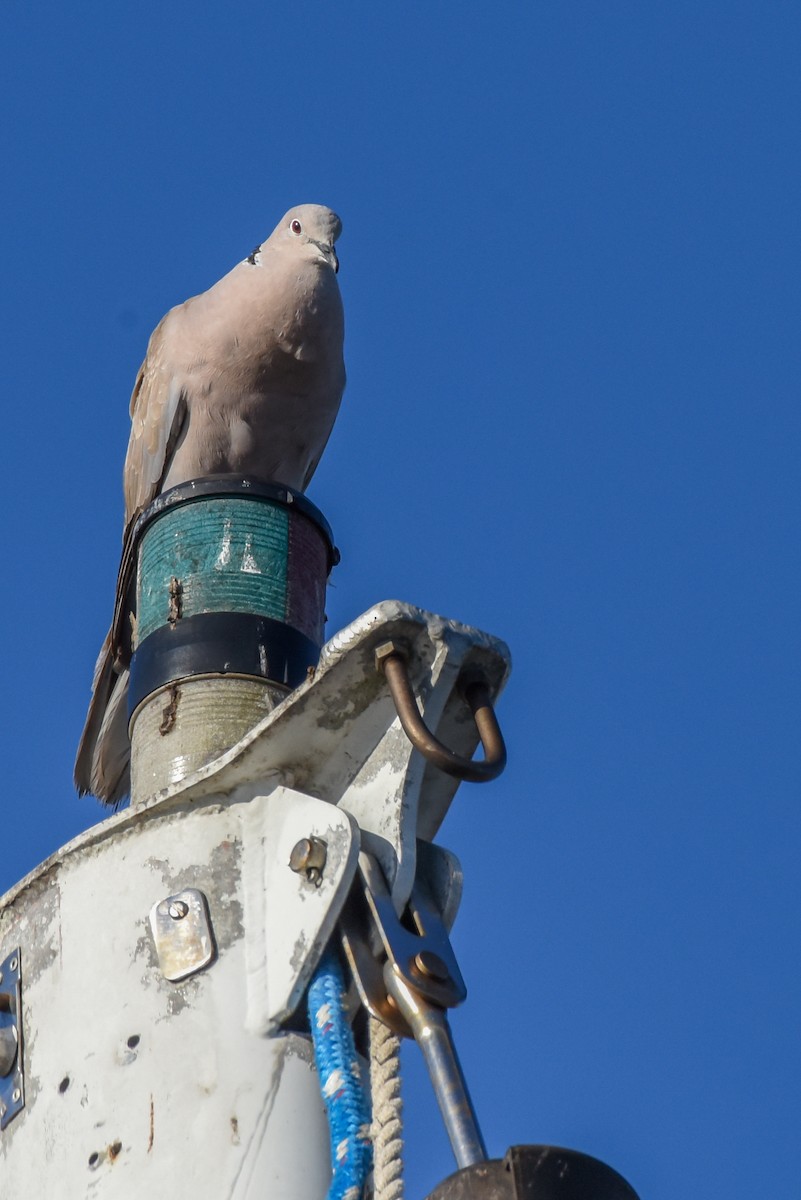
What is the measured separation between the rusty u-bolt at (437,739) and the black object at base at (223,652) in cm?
60

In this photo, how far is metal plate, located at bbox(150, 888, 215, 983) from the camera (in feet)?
7.94

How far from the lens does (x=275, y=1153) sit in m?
2.30

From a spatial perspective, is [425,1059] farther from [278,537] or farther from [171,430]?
[171,430]

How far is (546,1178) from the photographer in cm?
183

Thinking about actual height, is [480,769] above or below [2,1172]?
above

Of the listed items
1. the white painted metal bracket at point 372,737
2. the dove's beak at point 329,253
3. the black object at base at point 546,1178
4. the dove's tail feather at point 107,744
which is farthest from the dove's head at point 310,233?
the black object at base at point 546,1178

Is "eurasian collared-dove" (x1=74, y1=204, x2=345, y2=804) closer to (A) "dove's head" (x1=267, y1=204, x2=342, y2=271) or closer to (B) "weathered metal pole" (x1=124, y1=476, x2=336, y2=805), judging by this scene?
(A) "dove's head" (x1=267, y1=204, x2=342, y2=271)

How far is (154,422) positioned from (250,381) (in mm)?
365

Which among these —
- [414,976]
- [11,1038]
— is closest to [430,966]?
[414,976]

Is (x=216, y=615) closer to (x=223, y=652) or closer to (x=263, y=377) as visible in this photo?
(x=223, y=652)

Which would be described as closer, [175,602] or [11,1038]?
[11,1038]

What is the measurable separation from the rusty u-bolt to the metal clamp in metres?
0.22

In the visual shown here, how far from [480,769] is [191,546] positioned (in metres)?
1.13

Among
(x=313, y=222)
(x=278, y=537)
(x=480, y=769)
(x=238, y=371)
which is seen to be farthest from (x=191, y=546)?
(x=313, y=222)
